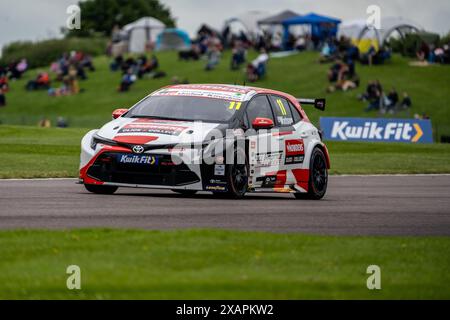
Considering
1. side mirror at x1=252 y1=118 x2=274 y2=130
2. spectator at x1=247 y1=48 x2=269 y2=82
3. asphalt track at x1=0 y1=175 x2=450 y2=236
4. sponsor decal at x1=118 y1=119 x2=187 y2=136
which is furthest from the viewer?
spectator at x1=247 y1=48 x2=269 y2=82

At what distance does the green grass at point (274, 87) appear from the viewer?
4966 centimetres

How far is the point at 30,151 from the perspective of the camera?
26531 mm

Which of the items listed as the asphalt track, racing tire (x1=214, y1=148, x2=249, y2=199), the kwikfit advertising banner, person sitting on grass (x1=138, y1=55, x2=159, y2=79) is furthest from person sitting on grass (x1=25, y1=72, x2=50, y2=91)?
racing tire (x1=214, y1=148, x2=249, y2=199)

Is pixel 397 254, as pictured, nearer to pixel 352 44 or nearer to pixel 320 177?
pixel 320 177

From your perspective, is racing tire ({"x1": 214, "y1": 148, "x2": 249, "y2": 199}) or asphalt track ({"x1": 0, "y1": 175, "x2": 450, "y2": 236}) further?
racing tire ({"x1": 214, "y1": 148, "x2": 249, "y2": 199})

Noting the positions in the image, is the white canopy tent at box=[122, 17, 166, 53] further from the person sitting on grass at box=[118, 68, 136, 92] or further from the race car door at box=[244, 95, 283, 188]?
the race car door at box=[244, 95, 283, 188]

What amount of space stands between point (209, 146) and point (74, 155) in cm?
1253

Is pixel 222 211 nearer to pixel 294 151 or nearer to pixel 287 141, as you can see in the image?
pixel 287 141

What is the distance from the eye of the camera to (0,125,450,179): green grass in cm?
2130

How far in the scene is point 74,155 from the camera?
2600 cm

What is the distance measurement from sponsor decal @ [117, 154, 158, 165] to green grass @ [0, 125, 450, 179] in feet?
16.7

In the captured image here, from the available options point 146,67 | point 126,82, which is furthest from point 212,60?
point 126,82

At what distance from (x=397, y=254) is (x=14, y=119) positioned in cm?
4442
